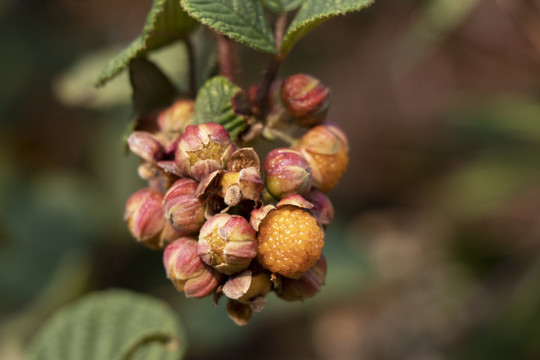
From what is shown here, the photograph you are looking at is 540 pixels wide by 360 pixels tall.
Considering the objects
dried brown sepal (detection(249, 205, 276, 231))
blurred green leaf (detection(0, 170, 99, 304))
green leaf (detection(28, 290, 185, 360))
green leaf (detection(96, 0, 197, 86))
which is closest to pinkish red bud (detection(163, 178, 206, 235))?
dried brown sepal (detection(249, 205, 276, 231))

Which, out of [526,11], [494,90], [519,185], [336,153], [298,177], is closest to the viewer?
[298,177]

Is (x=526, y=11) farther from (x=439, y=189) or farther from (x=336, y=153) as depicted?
(x=336, y=153)

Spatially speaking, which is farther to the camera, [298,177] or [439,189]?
[439,189]

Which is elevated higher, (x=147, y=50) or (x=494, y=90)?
(x=147, y=50)

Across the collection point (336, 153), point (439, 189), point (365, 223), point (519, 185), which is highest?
point (336, 153)

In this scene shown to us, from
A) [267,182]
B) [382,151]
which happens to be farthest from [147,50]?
[382,151]

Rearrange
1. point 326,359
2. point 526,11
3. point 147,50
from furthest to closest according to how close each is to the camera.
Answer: point 326,359
point 526,11
point 147,50

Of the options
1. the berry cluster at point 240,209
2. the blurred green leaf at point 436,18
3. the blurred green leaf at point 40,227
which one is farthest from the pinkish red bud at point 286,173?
the blurred green leaf at point 40,227
